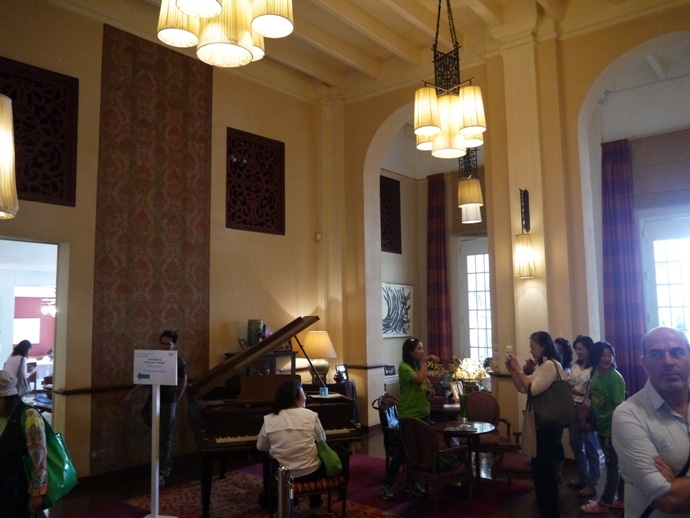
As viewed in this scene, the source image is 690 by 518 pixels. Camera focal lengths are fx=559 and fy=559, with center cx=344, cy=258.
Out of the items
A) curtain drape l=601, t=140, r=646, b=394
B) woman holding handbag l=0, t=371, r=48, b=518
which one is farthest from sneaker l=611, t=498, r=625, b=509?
woman holding handbag l=0, t=371, r=48, b=518

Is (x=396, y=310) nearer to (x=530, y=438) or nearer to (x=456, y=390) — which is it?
(x=456, y=390)

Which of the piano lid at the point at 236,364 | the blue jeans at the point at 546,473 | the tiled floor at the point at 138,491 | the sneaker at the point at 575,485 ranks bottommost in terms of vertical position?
the tiled floor at the point at 138,491

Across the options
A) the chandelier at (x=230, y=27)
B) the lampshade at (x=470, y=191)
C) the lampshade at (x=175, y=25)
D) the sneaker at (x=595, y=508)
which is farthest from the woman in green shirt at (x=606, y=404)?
the lampshade at (x=175, y=25)

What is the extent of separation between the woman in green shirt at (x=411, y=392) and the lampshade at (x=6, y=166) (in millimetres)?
3358

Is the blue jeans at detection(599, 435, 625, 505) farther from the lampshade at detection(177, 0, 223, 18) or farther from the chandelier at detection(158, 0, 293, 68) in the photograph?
the lampshade at detection(177, 0, 223, 18)

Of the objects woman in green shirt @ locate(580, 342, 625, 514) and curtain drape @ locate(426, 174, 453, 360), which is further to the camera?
curtain drape @ locate(426, 174, 453, 360)

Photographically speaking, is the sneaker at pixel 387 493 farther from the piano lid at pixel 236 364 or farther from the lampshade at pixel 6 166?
the lampshade at pixel 6 166

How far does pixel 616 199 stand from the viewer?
8.66m

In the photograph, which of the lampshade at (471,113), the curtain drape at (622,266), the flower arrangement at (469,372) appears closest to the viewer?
the lampshade at (471,113)

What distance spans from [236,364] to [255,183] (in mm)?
Result: 3552

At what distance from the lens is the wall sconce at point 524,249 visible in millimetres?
6426

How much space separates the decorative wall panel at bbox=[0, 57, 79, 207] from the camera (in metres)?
5.61

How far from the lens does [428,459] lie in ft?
15.9

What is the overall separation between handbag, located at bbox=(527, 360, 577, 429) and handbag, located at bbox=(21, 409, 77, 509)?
3.05 metres
